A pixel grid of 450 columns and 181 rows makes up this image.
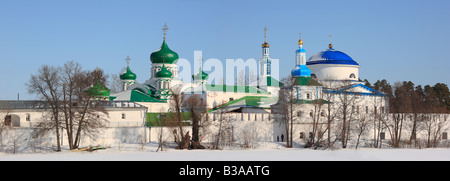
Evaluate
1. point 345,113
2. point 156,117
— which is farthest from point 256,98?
point 345,113

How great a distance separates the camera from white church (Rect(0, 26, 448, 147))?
34.4 m

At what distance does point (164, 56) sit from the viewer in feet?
152

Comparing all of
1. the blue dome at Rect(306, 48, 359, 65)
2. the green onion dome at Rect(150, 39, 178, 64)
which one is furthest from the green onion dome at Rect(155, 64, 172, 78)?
the blue dome at Rect(306, 48, 359, 65)

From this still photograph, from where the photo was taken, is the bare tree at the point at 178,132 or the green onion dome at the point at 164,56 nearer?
the bare tree at the point at 178,132

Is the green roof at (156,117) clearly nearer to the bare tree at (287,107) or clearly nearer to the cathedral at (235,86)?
the cathedral at (235,86)

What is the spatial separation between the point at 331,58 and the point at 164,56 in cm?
1314

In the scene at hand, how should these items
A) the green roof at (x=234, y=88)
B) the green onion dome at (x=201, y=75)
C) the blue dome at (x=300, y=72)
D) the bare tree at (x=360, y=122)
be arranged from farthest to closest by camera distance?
the green onion dome at (x=201, y=75), the green roof at (x=234, y=88), the blue dome at (x=300, y=72), the bare tree at (x=360, y=122)

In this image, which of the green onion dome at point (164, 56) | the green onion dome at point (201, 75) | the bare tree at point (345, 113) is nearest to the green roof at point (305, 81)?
the bare tree at point (345, 113)

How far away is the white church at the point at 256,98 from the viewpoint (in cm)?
3441

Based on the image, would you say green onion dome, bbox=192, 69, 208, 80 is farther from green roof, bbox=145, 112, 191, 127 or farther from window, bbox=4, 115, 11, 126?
window, bbox=4, 115, 11, 126

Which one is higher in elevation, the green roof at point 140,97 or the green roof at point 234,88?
the green roof at point 234,88
